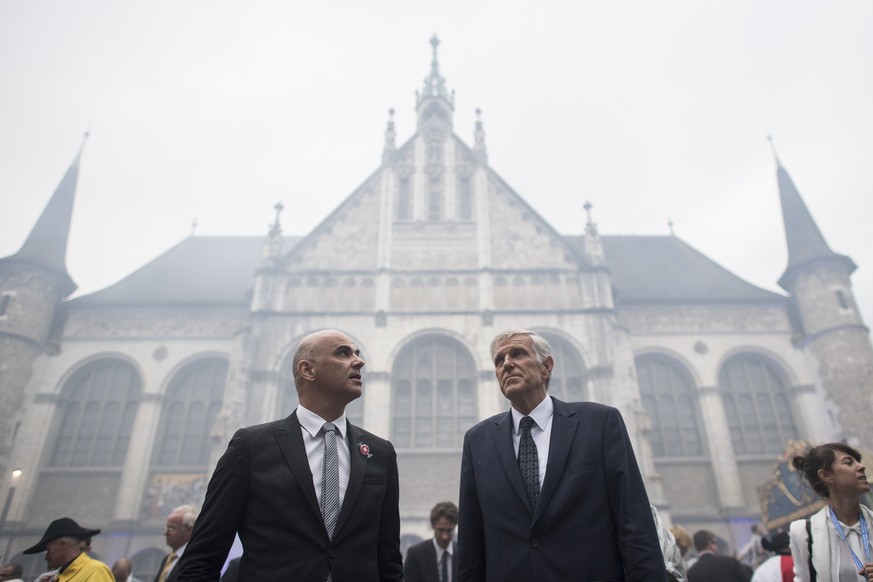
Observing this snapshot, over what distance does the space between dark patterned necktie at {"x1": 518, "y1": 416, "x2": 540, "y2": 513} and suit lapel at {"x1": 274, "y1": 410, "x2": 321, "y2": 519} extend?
1.09 m

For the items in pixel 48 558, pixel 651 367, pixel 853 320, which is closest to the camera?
pixel 48 558

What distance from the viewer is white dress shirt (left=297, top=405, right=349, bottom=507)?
2.77 meters

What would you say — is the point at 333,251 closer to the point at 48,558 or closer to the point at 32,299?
the point at 32,299

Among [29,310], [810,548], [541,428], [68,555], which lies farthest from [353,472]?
[29,310]

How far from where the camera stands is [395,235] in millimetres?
20031

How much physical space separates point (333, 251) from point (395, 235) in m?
2.24

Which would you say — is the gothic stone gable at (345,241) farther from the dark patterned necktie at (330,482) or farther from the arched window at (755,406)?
the dark patterned necktie at (330,482)

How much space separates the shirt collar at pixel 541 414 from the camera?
3146mm

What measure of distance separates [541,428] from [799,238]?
22113 millimetres

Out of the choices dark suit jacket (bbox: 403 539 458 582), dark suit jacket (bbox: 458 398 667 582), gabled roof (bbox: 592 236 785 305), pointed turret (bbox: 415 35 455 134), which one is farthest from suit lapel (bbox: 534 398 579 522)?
pointed turret (bbox: 415 35 455 134)

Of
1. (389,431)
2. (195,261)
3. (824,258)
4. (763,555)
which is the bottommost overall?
(763,555)

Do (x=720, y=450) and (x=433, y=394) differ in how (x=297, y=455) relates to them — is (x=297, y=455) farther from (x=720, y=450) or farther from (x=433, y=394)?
(x=720, y=450)

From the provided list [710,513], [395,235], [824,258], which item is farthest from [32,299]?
[824,258]

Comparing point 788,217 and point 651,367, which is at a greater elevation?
point 788,217
